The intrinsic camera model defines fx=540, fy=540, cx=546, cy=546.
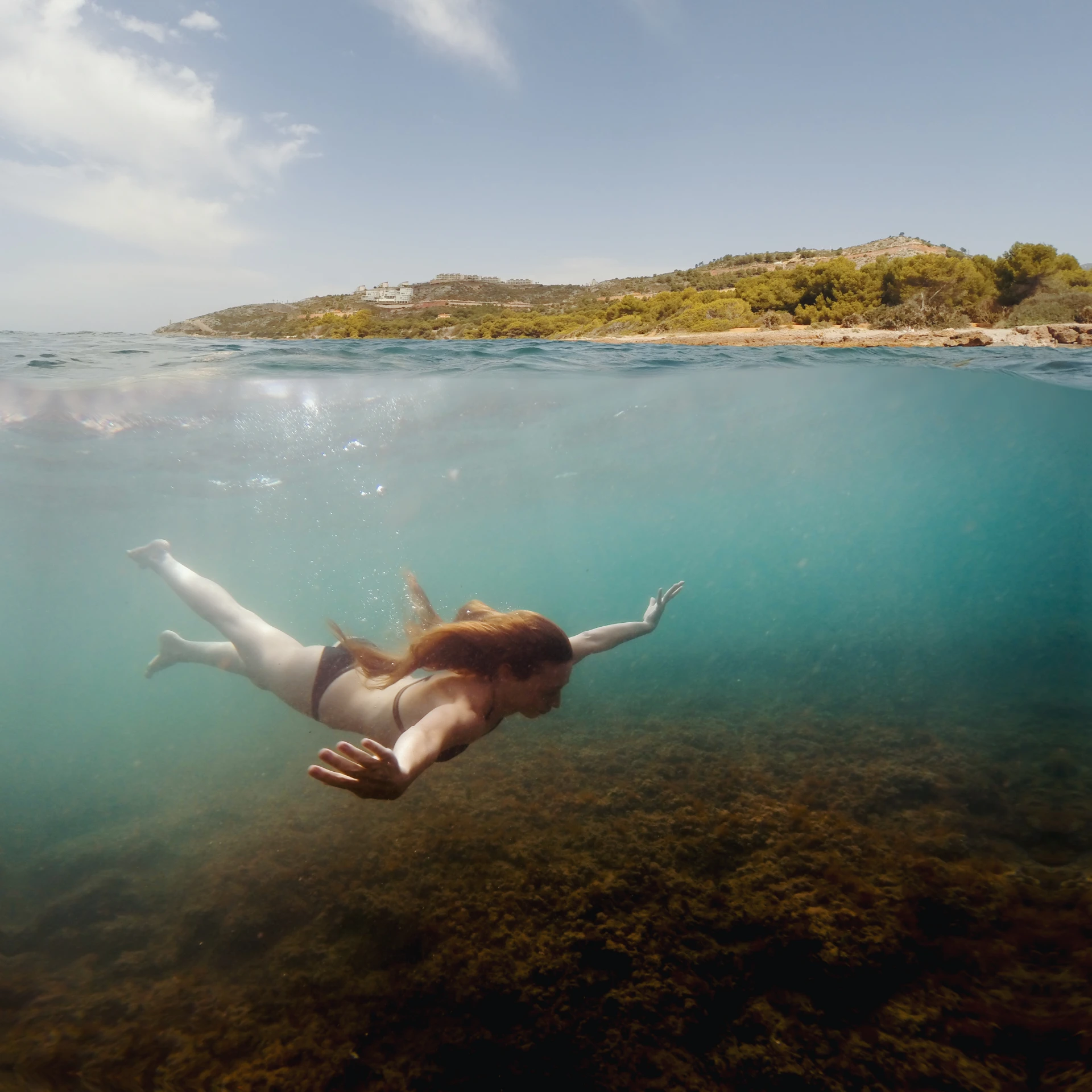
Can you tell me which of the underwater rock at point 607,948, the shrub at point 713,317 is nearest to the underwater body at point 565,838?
the underwater rock at point 607,948

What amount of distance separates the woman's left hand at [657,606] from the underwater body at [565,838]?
1.84 meters

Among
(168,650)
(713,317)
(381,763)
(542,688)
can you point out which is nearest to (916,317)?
(713,317)

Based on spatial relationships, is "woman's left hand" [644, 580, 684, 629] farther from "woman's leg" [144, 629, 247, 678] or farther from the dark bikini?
"woman's leg" [144, 629, 247, 678]

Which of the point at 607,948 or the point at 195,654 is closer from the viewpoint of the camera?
the point at 607,948

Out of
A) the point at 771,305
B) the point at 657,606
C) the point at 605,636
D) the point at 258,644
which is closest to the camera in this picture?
the point at 605,636

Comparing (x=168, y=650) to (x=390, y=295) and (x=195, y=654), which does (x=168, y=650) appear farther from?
(x=390, y=295)

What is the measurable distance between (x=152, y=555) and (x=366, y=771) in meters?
5.65

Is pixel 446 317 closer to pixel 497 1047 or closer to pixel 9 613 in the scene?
pixel 497 1047

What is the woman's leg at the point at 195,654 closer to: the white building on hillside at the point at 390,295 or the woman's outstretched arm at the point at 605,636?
the woman's outstretched arm at the point at 605,636

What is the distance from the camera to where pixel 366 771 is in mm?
2094

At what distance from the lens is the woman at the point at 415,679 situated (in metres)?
Answer: 2.27

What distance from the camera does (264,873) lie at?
4977 millimetres

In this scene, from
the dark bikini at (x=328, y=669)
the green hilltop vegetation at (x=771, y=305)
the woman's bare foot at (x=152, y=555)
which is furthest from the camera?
the green hilltop vegetation at (x=771, y=305)

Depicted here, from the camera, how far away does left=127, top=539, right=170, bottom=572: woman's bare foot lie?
20.1 feet
